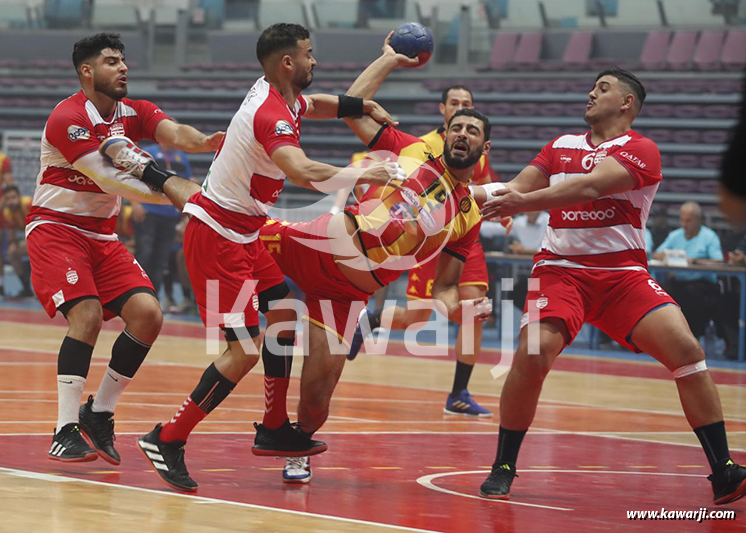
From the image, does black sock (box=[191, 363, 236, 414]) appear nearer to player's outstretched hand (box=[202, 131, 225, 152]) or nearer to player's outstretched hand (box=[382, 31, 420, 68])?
player's outstretched hand (box=[202, 131, 225, 152])

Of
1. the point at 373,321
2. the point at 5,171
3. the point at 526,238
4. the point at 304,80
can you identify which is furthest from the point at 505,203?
the point at 5,171

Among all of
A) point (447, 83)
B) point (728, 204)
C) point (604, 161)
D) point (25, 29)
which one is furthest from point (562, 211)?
point (25, 29)

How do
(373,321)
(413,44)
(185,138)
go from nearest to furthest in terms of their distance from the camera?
(185,138) → (413,44) → (373,321)

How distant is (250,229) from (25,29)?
2475cm

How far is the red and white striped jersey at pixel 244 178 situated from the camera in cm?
574

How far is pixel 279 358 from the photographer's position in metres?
6.27

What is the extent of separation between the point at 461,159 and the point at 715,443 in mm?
2137

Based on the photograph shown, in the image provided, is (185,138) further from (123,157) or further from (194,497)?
(194,497)

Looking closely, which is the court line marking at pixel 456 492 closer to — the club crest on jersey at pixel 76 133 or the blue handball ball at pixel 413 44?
the blue handball ball at pixel 413 44

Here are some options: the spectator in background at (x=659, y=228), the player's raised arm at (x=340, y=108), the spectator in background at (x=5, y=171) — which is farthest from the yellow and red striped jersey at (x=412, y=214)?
the spectator in background at (x=5, y=171)

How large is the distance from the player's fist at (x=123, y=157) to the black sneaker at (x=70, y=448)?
1.38 m

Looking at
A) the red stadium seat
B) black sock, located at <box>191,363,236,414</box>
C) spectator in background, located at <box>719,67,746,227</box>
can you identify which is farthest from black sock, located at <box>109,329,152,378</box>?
the red stadium seat

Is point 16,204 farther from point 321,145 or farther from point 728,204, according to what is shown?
point 728,204

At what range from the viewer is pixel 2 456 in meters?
6.24
